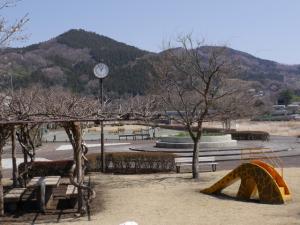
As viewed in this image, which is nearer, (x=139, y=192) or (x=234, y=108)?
(x=139, y=192)

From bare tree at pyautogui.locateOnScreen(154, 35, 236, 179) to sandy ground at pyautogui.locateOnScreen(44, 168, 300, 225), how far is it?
2382 mm

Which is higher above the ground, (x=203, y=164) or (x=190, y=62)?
(x=190, y=62)

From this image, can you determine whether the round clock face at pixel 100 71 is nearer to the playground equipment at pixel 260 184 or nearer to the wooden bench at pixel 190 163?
the wooden bench at pixel 190 163

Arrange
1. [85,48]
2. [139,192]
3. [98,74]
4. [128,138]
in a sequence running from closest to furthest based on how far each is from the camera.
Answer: [139,192] < [98,74] < [128,138] < [85,48]

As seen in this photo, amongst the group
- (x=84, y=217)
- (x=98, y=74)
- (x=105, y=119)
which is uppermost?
(x=98, y=74)

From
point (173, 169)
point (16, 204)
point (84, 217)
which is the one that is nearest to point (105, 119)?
point (84, 217)

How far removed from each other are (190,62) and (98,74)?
13.2 ft

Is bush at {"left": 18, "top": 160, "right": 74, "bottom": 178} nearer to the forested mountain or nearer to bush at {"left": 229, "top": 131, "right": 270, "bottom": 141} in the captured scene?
bush at {"left": 229, "top": 131, "right": 270, "bottom": 141}

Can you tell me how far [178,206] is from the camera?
14000 millimetres

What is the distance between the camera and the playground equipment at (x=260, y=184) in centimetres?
1448

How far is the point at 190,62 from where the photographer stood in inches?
813

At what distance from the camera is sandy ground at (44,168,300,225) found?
1230cm

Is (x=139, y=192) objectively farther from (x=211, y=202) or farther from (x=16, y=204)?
(x=16, y=204)

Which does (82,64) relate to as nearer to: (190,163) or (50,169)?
(190,163)
